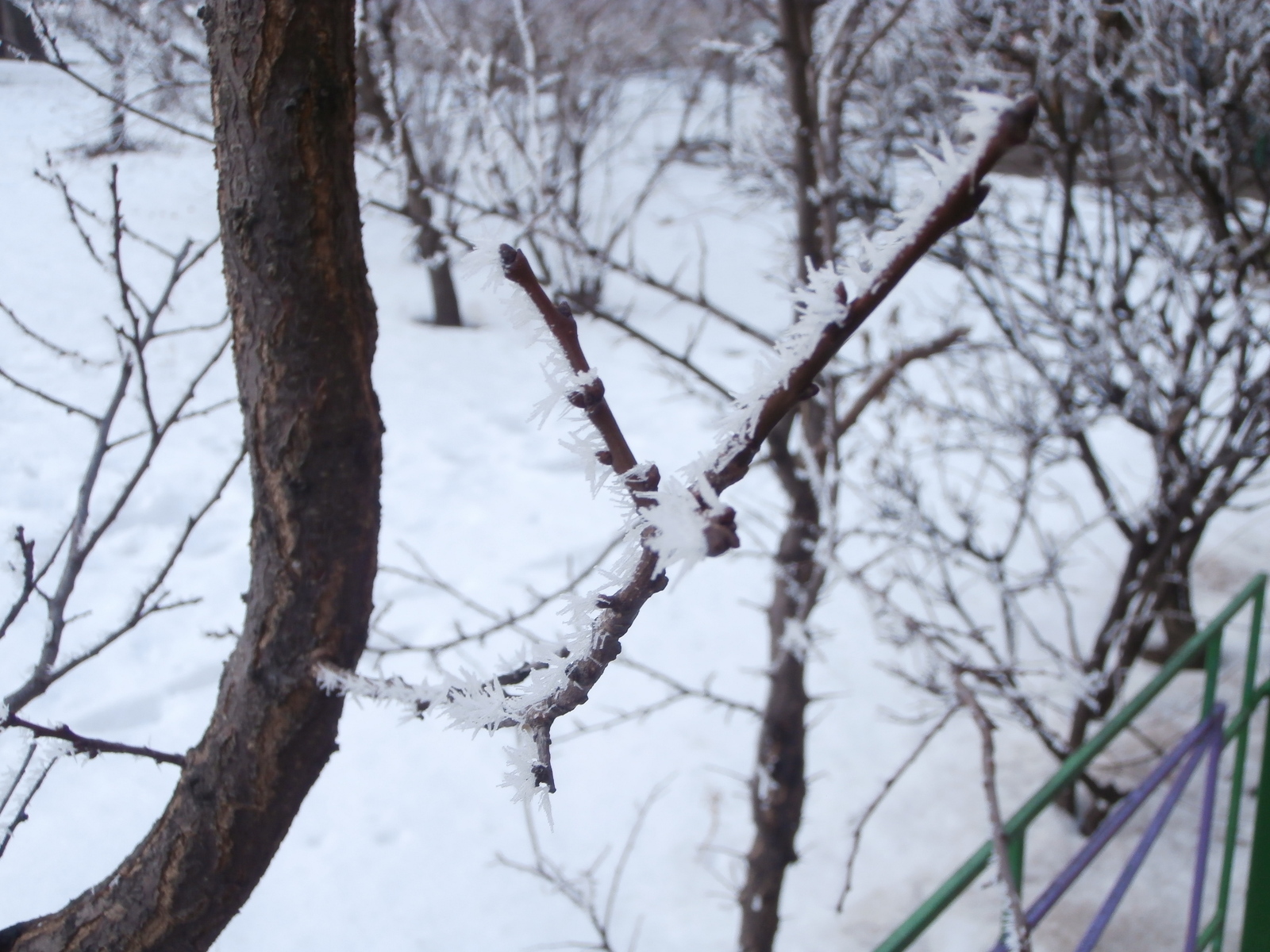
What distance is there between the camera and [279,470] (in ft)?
2.65

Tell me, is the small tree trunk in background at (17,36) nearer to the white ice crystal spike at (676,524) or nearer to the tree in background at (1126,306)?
the white ice crystal spike at (676,524)

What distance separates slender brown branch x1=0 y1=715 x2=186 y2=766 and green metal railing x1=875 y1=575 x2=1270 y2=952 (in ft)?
2.67

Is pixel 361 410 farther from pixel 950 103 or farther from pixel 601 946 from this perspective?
pixel 950 103

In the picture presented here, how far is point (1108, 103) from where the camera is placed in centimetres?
277

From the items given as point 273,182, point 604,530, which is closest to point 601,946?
point 273,182

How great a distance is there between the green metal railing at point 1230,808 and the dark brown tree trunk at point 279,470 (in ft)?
2.38

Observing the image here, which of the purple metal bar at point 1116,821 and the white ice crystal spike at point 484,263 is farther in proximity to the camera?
the purple metal bar at point 1116,821

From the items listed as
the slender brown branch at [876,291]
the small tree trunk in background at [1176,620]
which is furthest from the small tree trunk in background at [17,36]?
the small tree trunk in background at [1176,620]

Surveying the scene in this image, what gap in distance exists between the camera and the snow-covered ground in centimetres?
102

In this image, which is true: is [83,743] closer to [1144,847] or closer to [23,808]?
[23,808]

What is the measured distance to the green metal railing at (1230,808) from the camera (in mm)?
1141

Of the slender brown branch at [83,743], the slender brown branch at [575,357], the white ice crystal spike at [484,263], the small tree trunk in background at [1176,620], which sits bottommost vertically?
the slender brown branch at [83,743]

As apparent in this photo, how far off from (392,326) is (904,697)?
232 cm

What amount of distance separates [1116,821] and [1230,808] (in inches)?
32.3
